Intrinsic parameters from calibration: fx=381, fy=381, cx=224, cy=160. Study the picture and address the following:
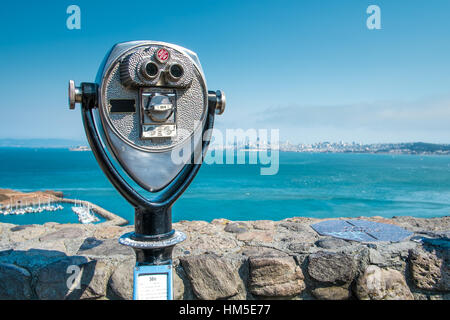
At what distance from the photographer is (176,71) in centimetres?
160

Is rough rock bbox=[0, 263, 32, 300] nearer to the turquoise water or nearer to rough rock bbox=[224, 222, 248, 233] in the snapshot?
rough rock bbox=[224, 222, 248, 233]

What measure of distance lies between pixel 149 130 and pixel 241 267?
992 mm

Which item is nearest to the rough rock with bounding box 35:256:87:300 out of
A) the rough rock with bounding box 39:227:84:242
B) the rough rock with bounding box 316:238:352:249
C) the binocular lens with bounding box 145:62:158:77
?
the rough rock with bounding box 39:227:84:242

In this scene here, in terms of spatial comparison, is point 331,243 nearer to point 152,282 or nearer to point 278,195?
point 152,282

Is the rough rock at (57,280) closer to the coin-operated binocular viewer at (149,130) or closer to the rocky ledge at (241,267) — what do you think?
the rocky ledge at (241,267)

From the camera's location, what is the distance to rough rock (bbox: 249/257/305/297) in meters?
2.10

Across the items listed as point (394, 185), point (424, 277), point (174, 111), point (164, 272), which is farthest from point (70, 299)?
point (394, 185)

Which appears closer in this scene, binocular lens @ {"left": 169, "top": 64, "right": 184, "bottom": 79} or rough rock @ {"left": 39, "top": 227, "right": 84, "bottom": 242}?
binocular lens @ {"left": 169, "top": 64, "right": 184, "bottom": 79}

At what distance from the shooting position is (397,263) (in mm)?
2244

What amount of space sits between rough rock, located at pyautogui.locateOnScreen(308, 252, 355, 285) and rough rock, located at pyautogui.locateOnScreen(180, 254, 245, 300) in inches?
18.8

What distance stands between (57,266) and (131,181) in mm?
633

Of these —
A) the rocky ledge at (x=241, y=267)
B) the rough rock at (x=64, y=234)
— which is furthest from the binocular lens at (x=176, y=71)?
the rough rock at (x=64, y=234)

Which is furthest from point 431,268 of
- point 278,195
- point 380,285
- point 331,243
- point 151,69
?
point 278,195

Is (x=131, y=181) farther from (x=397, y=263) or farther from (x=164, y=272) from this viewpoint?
(x=397, y=263)
